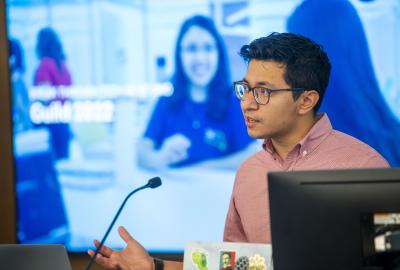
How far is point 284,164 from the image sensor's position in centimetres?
227

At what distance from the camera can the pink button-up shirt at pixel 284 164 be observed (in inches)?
86.2

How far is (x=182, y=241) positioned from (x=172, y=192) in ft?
0.92

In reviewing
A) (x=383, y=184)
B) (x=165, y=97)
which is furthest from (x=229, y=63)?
(x=383, y=184)

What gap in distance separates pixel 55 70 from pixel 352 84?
5.46 ft

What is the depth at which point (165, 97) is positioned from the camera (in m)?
3.43

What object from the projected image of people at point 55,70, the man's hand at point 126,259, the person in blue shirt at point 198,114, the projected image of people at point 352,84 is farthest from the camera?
the projected image of people at point 55,70

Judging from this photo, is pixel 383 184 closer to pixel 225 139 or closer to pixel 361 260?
pixel 361 260

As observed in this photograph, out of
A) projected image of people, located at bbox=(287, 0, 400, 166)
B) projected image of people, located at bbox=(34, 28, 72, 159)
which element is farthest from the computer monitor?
projected image of people, located at bbox=(34, 28, 72, 159)

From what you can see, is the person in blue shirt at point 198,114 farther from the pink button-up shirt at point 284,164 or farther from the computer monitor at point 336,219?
the computer monitor at point 336,219

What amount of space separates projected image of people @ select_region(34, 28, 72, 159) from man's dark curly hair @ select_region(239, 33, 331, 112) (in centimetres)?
156

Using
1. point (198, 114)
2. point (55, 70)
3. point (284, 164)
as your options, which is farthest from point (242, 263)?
point (55, 70)

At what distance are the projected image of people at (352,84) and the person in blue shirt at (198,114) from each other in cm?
51

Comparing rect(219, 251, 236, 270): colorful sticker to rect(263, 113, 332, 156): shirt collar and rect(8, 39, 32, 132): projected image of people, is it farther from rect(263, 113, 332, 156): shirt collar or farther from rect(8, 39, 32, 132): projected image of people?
rect(8, 39, 32, 132): projected image of people

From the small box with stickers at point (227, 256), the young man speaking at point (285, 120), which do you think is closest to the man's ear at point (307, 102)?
the young man speaking at point (285, 120)
